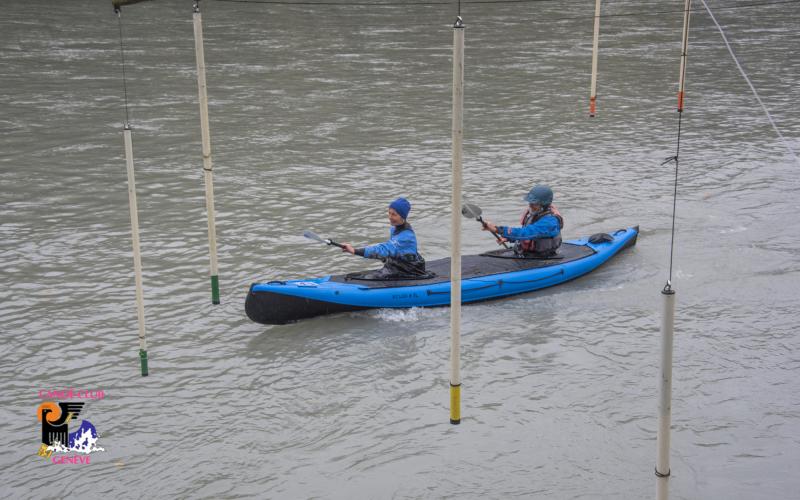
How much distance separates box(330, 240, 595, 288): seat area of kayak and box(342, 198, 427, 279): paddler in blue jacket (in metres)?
0.14

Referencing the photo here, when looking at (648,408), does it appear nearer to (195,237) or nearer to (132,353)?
(132,353)

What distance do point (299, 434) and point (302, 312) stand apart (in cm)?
213

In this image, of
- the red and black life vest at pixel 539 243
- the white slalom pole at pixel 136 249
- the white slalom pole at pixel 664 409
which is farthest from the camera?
the red and black life vest at pixel 539 243

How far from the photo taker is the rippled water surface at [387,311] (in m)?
7.13

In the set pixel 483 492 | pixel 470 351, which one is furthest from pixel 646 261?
pixel 483 492

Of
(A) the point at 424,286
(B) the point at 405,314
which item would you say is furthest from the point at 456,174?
(B) the point at 405,314

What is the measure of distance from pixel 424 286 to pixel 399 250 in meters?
0.45

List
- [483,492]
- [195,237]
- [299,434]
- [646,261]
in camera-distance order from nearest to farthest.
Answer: [483,492]
[299,434]
[646,261]
[195,237]

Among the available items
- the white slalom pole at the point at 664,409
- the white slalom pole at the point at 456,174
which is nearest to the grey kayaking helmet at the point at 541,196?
the white slalom pole at the point at 456,174

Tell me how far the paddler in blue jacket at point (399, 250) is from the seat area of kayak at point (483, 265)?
142 millimetres

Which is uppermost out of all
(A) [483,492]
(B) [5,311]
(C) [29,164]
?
(C) [29,164]

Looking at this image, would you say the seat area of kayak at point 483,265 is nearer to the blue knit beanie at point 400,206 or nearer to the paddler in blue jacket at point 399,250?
the paddler in blue jacket at point 399,250

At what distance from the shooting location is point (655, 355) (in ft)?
29.1

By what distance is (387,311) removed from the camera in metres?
9.65
